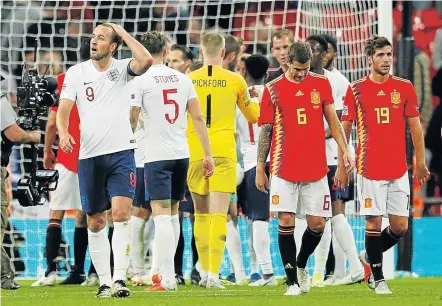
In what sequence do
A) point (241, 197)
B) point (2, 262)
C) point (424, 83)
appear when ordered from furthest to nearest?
1. point (424, 83)
2. point (241, 197)
3. point (2, 262)

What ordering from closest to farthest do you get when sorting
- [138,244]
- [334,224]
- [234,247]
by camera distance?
[138,244], [334,224], [234,247]

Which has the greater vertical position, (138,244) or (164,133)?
(164,133)

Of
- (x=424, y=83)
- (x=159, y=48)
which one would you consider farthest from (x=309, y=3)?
(x=159, y=48)

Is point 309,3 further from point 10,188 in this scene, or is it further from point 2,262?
point 2,262

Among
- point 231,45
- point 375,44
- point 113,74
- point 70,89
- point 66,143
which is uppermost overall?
point 231,45

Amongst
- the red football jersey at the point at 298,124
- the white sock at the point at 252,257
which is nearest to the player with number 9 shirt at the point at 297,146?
the red football jersey at the point at 298,124

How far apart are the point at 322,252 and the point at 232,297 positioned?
2430 mm

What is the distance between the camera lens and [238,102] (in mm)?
12086

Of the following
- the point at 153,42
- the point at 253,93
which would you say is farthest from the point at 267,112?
the point at 253,93

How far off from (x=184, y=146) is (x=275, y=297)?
69.5 inches

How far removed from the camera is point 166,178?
11312 mm

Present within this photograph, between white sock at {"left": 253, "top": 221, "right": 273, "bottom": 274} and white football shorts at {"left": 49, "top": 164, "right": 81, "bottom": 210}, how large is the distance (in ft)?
5.95

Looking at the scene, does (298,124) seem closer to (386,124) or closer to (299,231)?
(386,124)

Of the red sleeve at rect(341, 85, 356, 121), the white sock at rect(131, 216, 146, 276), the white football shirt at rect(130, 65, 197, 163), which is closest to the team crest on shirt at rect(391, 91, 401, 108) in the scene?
the red sleeve at rect(341, 85, 356, 121)
